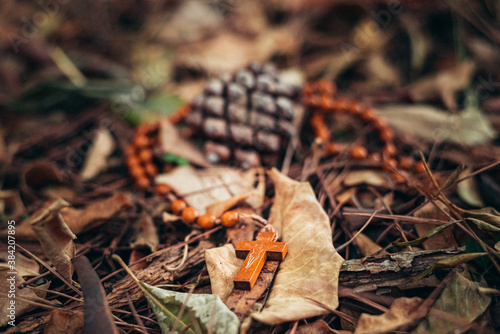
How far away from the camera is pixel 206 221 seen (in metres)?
1.26

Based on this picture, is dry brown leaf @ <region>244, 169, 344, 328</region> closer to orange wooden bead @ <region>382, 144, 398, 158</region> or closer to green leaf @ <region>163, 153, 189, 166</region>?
green leaf @ <region>163, 153, 189, 166</region>

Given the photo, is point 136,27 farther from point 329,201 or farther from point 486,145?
point 486,145

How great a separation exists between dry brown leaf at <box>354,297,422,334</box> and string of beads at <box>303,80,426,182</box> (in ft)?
2.74

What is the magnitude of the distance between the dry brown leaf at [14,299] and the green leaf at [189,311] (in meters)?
0.35

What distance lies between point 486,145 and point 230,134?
1401 mm

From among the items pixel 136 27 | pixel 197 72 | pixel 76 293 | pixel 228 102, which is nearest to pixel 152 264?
pixel 76 293

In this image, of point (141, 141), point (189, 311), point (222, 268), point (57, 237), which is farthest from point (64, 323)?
point (141, 141)

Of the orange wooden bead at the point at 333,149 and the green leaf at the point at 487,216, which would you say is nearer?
the green leaf at the point at 487,216

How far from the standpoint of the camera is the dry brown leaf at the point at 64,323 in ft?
3.10

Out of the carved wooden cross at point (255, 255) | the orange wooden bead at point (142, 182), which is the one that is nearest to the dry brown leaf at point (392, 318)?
the carved wooden cross at point (255, 255)

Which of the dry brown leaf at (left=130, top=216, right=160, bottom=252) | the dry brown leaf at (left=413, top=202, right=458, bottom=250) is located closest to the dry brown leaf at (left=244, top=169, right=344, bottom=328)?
the dry brown leaf at (left=413, top=202, right=458, bottom=250)

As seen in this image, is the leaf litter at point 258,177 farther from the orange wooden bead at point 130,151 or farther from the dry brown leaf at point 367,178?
the orange wooden bead at point 130,151

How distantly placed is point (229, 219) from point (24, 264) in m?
0.81

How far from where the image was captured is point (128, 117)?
2082mm
